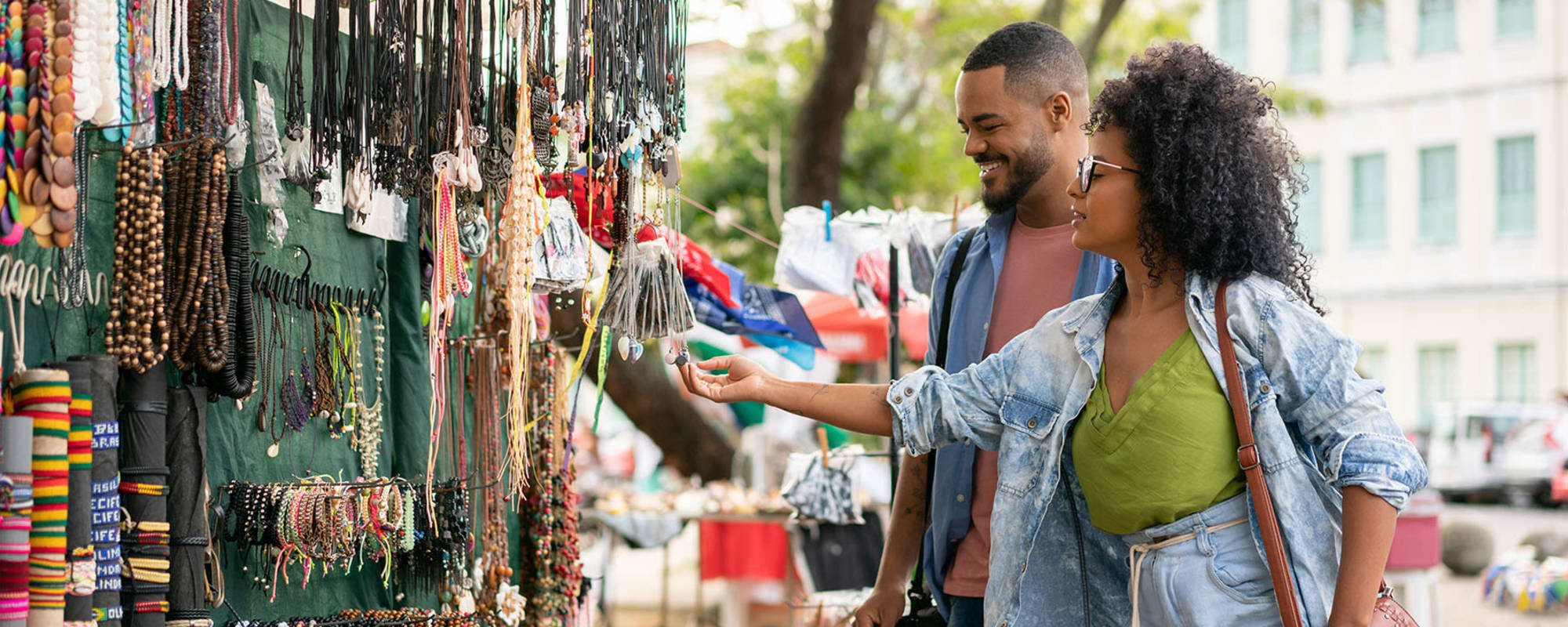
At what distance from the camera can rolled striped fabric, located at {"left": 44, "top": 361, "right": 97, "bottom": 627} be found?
7.89ft

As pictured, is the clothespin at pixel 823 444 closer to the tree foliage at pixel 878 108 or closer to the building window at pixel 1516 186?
the tree foliage at pixel 878 108

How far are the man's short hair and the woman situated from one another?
22.3 inches

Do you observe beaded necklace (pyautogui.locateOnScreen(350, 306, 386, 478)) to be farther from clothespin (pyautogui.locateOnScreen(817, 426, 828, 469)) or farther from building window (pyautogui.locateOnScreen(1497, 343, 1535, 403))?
building window (pyautogui.locateOnScreen(1497, 343, 1535, 403))

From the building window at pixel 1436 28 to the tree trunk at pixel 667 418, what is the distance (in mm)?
18853

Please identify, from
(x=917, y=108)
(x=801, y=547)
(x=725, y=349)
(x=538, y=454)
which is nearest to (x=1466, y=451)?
(x=917, y=108)

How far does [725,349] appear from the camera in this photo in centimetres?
909

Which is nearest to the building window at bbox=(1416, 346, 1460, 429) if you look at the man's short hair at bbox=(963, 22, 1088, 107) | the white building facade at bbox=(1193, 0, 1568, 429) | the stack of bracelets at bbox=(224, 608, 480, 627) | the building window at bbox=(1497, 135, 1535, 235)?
the white building facade at bbox=(1193, 0, 1568, 429)

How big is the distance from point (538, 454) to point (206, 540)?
4.04 feet

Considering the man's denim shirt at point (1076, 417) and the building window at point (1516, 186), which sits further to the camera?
the building window at point (1516, 186)

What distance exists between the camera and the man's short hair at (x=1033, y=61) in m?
3.10

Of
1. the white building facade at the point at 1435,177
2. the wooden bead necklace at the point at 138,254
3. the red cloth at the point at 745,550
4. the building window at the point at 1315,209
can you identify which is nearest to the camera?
the wooden bead necklace at the point at 138,254

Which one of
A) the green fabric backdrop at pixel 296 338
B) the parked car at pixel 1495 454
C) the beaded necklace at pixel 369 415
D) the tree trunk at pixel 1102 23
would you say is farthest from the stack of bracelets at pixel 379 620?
the parked car at pixel 1495 454

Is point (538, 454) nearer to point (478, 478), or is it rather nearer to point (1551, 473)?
point (478, 478)

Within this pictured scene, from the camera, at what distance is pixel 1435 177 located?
74.1ft
